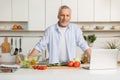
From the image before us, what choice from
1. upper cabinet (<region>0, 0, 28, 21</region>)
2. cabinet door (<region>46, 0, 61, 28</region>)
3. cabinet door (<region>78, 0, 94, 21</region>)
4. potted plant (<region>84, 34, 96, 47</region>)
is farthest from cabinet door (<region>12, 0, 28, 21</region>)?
potted plant (<region>84, 34, 96, 47</region>)

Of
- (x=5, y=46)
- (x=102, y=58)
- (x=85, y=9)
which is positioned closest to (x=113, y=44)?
(x=85, y=9)

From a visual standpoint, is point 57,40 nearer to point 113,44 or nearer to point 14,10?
point 14,10

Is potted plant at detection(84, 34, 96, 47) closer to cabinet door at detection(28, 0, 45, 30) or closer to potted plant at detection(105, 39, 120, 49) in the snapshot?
potted plant at detection(105, 39, 120, 49)

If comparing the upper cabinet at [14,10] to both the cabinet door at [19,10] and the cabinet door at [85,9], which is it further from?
the cabinet door at [85,9]

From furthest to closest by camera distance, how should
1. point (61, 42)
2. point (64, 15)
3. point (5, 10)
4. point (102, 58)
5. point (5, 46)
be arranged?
point (5, 46) < point (5, 10) < point (61, 42) < point (64, 15) < point (102, 58)

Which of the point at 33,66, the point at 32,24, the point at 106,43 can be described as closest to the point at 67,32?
the point at 33,66

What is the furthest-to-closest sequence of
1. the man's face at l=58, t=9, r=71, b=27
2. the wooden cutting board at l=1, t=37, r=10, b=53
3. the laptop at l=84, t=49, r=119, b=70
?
1. the wooden cutting board at l=1, t=37, r=10, b=53
2. the man's face at l=58, t=9, r=71, b=27
3. the laptop at l=84, t=49, r=119, b=70

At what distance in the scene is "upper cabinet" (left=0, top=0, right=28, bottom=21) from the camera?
482 cm

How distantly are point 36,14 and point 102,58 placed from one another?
255 cm

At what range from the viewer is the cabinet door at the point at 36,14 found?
4840 mm

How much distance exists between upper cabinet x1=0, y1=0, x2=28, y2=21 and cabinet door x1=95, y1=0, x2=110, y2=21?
4.05 ft

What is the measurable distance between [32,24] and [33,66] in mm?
2255

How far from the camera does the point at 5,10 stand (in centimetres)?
482

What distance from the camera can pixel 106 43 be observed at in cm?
514
